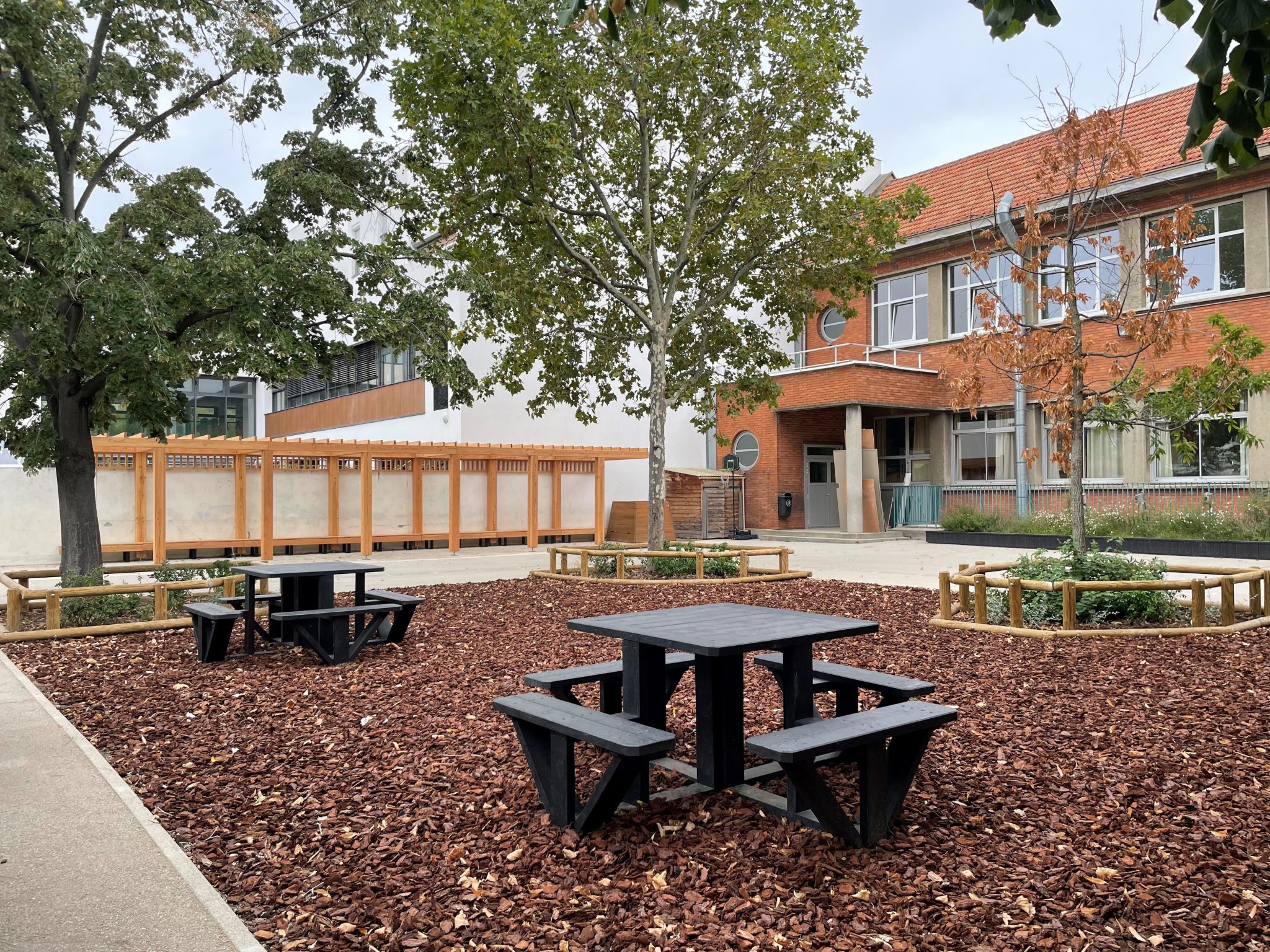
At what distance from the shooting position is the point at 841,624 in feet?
15.7

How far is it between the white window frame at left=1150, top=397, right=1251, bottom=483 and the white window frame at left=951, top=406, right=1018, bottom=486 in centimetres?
328

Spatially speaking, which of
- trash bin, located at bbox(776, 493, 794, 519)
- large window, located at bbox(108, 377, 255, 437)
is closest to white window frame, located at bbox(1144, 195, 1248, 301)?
trash bin, located at bbox(776, 493, 794, 519)

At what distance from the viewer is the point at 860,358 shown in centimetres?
2900

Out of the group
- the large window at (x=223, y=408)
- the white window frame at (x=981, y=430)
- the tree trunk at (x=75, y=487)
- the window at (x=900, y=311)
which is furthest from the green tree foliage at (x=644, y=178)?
the large window at (x=223, y=408)

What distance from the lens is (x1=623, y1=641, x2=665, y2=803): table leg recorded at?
14.9 feet

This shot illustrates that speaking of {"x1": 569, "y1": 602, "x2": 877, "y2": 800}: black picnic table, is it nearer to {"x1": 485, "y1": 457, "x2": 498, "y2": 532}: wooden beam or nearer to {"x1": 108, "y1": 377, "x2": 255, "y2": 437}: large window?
{"x1": 485, "y1": 457, "x2": 498, "y2": 532}: wooden beam

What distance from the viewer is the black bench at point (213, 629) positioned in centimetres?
809

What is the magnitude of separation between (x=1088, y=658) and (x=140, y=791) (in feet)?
21.8

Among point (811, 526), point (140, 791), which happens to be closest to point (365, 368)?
point (811, 526)

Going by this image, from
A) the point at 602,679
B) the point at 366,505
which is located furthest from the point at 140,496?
the point at 602,679

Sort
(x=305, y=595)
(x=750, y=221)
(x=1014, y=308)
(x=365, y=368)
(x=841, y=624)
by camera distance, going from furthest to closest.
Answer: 1. (x=365, y=368)
2. (x=1014, y=308)
3. (x=750, y=221)
4. (x=305, y=595)
5. (x=841, y=624)

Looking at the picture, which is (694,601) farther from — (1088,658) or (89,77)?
(89,77)

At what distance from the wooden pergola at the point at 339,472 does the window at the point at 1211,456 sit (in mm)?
12599

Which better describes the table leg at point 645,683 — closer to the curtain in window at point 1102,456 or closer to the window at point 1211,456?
the window at point 1211,456
